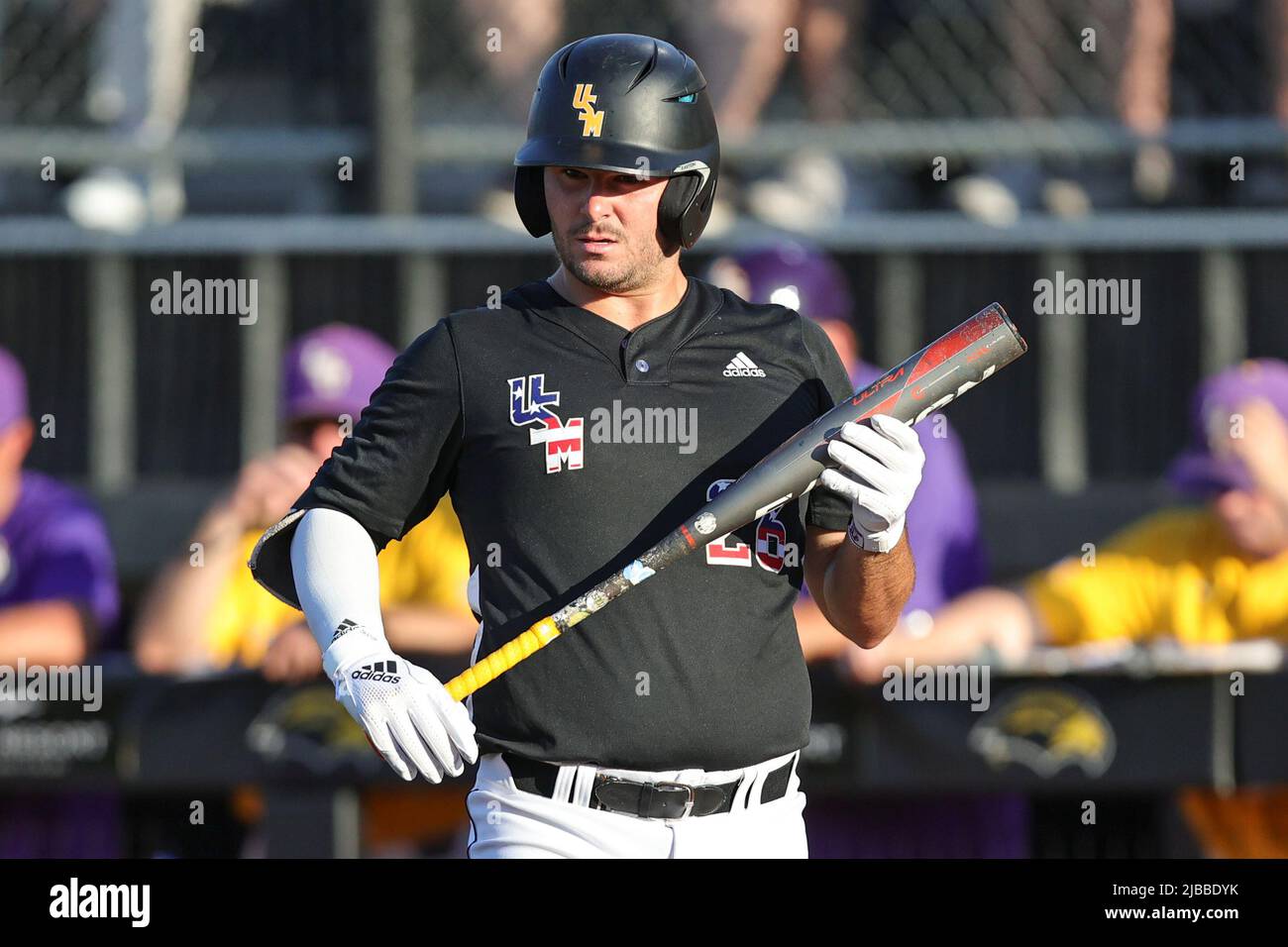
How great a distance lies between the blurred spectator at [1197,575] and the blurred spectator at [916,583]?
0.42 feet

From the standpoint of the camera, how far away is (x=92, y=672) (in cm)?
468

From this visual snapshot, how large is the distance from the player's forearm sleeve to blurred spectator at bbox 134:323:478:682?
1.98 metres

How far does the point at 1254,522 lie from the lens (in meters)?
5.06

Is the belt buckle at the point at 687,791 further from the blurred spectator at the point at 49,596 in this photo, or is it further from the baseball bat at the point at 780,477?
the blurred spectator at the point at 49,596

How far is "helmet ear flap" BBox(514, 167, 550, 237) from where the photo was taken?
3.10 m

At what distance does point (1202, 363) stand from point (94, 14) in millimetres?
3888

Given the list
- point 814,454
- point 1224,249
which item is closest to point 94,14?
point 1224,249

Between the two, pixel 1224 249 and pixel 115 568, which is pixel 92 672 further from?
pixel 1224 249

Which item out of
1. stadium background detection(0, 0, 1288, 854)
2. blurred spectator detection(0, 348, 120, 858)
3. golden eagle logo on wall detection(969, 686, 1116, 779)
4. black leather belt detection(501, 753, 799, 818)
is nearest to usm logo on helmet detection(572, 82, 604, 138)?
black leather belt detection(501, 753, 799, 818)

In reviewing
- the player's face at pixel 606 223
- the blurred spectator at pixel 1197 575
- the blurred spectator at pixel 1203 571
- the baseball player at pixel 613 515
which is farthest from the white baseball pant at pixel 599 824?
the blurred spectator at pixel 1203 571

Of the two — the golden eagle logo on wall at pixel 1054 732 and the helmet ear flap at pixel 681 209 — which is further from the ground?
the helmet ear flap at pixel 681 209

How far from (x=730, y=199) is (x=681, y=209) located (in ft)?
10.5

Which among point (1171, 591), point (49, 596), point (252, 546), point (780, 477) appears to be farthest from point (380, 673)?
point (1171, 591)

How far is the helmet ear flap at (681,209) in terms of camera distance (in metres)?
2.99
